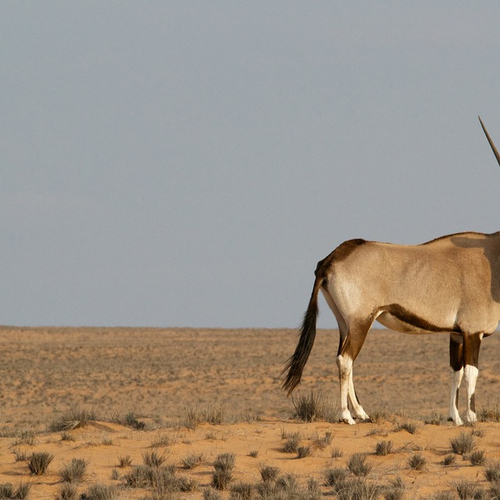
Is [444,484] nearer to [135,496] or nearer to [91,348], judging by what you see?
[135,496]

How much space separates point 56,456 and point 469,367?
5.53m

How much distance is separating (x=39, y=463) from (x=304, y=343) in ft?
13.6

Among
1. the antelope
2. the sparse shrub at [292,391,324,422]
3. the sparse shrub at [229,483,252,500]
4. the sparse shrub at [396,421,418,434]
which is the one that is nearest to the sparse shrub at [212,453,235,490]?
the sparse shrub at [229,483,252,500]

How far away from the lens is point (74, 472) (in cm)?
923

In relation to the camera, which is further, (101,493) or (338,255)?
(338,255)

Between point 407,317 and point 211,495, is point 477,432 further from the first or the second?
point 211,495

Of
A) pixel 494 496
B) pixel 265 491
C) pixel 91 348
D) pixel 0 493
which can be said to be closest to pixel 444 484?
pixel 494 496

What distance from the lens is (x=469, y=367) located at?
12.4 meters

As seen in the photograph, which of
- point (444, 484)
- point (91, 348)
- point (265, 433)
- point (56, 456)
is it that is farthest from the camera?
point (91, 348)

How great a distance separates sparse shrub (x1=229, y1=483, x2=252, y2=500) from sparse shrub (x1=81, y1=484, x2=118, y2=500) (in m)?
1.06

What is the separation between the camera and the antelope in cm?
1195

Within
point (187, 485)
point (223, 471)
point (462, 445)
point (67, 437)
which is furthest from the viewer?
point (67, 437)

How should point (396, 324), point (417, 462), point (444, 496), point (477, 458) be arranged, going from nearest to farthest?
point (444, 496) → point (417, 462) → point (477, 458) → point (396, 324)

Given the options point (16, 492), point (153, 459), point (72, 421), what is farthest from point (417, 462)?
point (72, 421)
